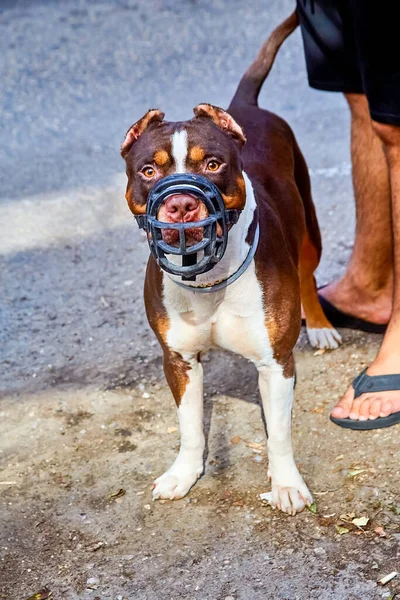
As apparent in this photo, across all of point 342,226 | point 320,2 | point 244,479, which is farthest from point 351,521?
point 342,226

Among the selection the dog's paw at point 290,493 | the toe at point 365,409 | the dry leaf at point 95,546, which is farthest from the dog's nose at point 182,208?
the toe at point 365,409

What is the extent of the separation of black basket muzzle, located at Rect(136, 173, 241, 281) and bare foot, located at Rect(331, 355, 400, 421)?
1.22 metres

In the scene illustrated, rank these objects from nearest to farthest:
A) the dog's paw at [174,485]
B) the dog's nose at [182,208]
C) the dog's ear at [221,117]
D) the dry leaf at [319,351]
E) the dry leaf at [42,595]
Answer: the dog's nose at [182,208]
the dog's ear at [221,117]
the dry leaf at [42,595]
the dog's paw at [174,485]
the dry leaf at [319,351]

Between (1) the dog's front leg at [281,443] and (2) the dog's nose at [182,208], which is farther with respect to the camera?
(1) the dog's front leg at [281,443]

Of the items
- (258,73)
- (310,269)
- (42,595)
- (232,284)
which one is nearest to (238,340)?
(232,284)

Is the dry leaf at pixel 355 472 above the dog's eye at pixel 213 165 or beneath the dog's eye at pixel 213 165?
beneath

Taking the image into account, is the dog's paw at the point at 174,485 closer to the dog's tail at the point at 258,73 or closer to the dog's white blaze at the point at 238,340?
the dog's white blaze at the point at 238,340

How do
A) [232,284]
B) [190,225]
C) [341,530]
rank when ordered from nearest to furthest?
[190,225] → [232,284] → [341,530]

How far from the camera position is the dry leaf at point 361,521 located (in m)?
3.03

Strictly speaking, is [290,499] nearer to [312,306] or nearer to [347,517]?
[347,517]

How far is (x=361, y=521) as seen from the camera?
304 cm

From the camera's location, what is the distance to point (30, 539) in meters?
3.12

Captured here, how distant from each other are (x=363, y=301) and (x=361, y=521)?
1398 mm

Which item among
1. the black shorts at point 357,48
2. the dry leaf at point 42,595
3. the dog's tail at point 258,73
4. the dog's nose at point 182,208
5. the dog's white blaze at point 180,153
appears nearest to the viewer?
the dog's nose at point 182,208
